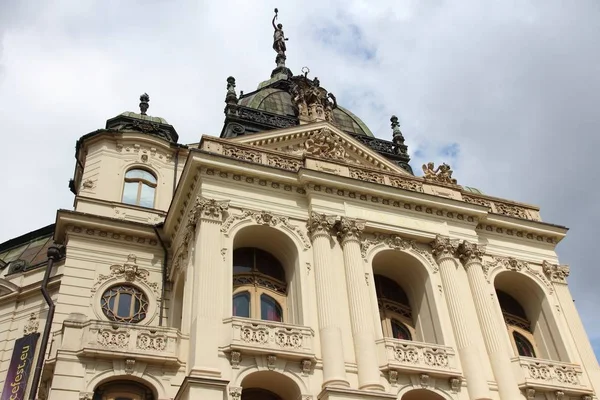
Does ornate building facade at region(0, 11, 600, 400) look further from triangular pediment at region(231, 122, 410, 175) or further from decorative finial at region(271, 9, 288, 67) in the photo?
decorative finial at region(271, 9, 288, 67)

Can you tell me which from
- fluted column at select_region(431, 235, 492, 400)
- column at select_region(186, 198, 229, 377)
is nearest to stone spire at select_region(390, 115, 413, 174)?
fluted column at select_region(431, 235, 492, 400)

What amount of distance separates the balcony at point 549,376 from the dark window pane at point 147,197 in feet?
53.9

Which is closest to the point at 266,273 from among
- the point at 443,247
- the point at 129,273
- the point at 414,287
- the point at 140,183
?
the point at 129,273

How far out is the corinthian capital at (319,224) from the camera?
2381cm

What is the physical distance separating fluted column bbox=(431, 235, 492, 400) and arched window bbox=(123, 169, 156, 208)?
1274 cm

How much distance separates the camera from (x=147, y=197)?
29.8 meters

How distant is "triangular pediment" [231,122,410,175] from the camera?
29.5 meters

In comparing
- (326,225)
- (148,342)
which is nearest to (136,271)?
(148,342)

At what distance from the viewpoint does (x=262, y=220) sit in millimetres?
23734

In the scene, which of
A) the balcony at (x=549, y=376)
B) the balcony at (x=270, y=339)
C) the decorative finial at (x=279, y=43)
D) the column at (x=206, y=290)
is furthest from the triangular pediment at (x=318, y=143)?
the decorative finial at (x=279, y=43)

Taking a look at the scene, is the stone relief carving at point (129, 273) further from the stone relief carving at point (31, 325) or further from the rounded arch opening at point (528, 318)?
the rounded arch opening at point (528, 318)

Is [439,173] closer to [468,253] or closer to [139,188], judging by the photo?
[468,253]

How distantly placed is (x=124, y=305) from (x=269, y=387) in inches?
297

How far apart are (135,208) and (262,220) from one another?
7.30 meters
